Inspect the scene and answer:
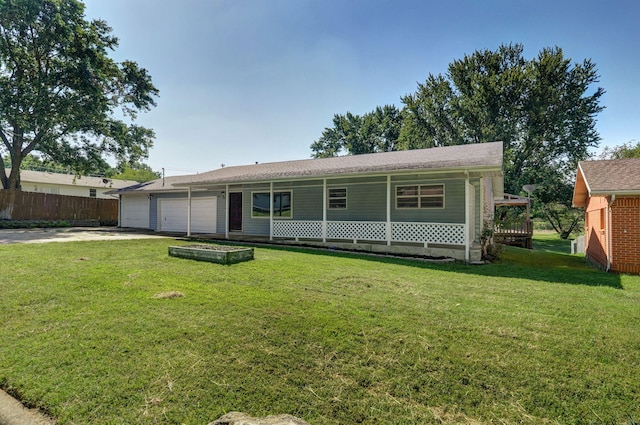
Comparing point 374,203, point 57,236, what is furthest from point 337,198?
point 57,236

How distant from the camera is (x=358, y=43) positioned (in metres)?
12.6

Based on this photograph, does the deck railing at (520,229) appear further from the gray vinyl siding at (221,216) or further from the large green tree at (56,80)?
the large green tree at (56,80)

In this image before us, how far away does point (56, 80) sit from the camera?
19.1 m

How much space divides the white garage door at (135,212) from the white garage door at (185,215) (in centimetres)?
161

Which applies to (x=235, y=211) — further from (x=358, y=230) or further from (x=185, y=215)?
(x=358, y=230)

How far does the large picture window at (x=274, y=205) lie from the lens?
1359 centimetres

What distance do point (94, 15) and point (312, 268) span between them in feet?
82.9

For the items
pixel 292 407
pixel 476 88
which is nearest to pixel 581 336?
pixel 292 407

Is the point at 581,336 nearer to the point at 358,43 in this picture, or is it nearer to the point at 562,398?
the point at 562,398

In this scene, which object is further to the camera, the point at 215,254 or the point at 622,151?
the point at 622,151

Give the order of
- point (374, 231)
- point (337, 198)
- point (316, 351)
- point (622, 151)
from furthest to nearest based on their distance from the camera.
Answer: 1. point (622, 151)
2. point (337, 198)
3. point (374, 231)
4. point (316, 351)

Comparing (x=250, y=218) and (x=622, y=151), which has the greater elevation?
(x=622, y=151)

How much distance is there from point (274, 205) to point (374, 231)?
5146 millimetres

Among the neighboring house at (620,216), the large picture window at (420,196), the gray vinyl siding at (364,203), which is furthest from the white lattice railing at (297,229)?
the neighboring house at (620,216)
